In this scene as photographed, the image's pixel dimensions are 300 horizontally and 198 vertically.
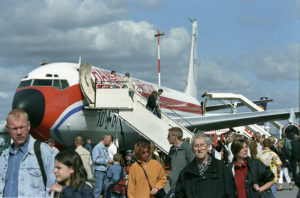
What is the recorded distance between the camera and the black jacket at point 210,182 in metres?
4.38

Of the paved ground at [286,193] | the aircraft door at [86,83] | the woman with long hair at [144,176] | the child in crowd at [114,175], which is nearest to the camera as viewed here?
the woman with long hair at [144,176]

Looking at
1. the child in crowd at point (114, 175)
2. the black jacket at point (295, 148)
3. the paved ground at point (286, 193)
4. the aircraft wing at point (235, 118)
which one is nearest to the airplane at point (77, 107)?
the aircraft wing at point (235, 118)

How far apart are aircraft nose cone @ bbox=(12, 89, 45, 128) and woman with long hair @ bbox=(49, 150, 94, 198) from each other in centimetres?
1077

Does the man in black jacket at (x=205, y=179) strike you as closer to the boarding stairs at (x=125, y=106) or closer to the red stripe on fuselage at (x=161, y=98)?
the boarding stairs at (x=125, y=106)

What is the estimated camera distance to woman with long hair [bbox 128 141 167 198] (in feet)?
19.8

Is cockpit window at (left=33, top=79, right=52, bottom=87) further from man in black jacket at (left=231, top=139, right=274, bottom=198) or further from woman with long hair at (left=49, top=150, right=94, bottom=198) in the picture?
woman with long hair at (left=49, top=150, right=94, bottom=198)

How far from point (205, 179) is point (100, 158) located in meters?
6.11

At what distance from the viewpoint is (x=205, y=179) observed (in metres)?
4.42

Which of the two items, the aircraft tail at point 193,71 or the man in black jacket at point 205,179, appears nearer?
the man in black jacket at point 205,179

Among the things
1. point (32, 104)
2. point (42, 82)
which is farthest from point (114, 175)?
point (42, 82)

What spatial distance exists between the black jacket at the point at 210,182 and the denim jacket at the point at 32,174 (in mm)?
1283

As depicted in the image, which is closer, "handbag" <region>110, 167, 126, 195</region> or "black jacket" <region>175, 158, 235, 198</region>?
"black jacket" <region>175, 158, 235, 198</region>

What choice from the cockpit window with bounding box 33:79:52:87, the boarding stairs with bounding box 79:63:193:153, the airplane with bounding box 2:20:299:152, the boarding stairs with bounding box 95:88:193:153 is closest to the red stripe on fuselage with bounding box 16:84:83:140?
the airplane with bounding box 2:20:299:152

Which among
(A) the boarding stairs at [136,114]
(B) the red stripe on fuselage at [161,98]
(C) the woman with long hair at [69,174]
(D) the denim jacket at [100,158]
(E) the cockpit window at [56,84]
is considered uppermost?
(B) the red stripe on fuselage at [161,98]
